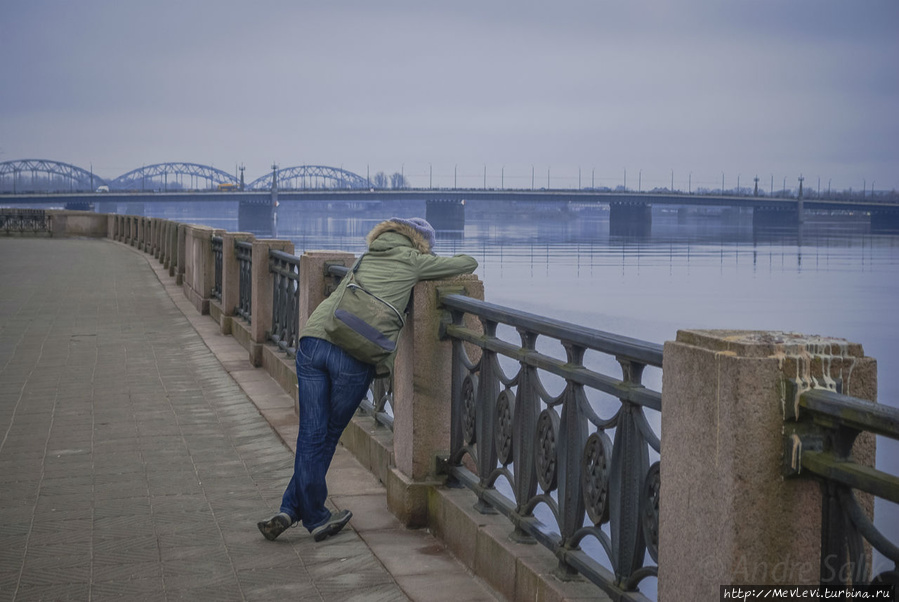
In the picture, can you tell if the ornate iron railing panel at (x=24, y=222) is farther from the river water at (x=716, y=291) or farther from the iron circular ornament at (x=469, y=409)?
the iron circular ornament at (x=469, y=409)

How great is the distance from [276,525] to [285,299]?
5072mm

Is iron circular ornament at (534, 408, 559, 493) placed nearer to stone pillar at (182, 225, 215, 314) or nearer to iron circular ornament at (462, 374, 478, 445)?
iron circular ornament at (462, 374, 478, 445)

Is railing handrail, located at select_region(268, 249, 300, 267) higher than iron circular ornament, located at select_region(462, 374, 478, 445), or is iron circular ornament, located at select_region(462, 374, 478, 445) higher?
railing handrail, located at select_region(268, 249, 300, 267)

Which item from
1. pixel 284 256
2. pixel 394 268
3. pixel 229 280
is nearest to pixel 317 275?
pixel 284 256

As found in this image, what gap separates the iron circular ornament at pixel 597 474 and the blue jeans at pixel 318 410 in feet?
5.40

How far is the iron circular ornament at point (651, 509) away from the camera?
3371 millimetres

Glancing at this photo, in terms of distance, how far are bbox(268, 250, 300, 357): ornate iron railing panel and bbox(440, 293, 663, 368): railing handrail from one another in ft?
13.5

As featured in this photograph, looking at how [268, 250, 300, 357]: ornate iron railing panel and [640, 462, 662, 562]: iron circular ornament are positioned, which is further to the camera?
[268, 250, 300, 357]: ornate iron railing panel

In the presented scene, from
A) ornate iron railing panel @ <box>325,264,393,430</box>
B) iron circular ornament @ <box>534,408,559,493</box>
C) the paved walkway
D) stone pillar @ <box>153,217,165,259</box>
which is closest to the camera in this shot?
iron circular ornament @ <box>534,408,559,493</box>

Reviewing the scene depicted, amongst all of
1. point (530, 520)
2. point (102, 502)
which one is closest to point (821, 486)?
point (530, 520)

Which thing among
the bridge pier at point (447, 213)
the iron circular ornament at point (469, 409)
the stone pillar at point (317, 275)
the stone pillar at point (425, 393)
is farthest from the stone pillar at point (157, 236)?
the bridge pier at point (447, 213)

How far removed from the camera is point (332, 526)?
532 centimetres

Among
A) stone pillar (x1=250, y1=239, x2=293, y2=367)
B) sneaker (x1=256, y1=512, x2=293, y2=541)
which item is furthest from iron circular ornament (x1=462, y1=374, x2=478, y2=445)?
stone pillar (x1=250, y1=239, x2=293, y2=367)

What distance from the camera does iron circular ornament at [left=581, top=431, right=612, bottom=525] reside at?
12.2 ft
